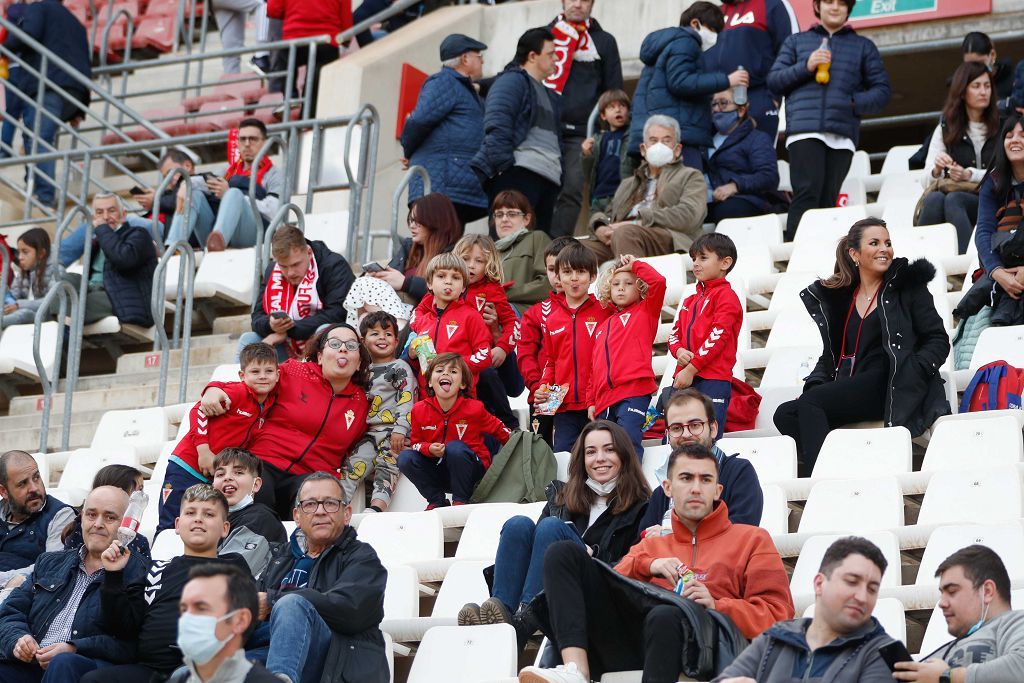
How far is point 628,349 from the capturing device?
730cm

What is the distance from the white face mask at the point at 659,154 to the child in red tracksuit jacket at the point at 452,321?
70.6 inches

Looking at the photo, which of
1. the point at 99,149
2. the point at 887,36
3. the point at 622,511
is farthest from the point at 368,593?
the point at 887,36

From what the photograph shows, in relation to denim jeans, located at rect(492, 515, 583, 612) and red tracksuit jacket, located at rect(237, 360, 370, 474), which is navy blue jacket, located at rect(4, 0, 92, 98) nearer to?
red tracksuit jacket, located at rect(237, 360, 370, 474)

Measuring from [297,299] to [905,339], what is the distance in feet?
9.40

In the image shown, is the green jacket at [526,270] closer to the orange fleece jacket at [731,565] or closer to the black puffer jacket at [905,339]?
the black puffer jacket at [905,339]

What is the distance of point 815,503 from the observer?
619cm

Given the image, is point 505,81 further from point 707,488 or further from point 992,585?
point 992,585

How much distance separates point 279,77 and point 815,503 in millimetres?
7594

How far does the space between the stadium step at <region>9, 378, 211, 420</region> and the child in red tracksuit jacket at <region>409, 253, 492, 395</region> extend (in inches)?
65.6

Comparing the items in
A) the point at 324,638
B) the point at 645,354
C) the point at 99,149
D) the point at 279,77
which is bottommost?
the point at 324,638

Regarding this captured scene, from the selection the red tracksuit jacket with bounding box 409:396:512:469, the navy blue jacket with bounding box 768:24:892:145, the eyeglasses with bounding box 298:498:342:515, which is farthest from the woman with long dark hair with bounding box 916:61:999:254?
the eyeglasses with bounding box 298:498:342:515

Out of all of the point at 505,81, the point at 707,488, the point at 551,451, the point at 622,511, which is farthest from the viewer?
the point at 505,81

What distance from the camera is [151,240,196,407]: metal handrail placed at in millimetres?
8772

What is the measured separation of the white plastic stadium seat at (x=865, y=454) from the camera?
6512 millimetres
